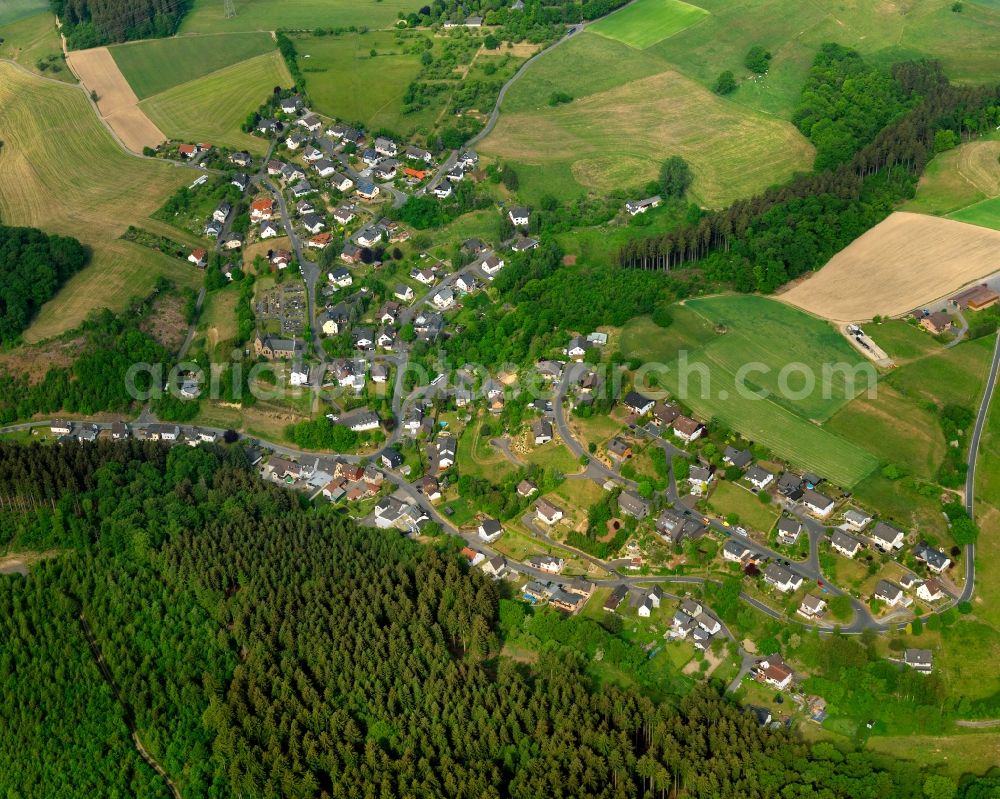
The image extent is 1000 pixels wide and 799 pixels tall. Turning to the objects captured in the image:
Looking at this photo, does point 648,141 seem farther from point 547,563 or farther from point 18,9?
point 18,9

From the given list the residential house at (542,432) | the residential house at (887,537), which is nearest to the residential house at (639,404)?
the residential house at (542,432)

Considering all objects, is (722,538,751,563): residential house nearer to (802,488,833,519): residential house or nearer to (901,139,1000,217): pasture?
(802,488,833,519): residential house

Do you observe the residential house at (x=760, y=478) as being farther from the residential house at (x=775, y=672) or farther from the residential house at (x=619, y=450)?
the residential house at (x=775, y=672)

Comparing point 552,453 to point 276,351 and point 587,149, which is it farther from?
point 587,149

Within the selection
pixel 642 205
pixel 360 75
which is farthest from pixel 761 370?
pixel 360 75

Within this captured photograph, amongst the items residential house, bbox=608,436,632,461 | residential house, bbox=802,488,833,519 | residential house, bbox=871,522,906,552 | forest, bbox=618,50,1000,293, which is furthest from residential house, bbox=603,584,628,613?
forest, bbox=618,50,1000,293

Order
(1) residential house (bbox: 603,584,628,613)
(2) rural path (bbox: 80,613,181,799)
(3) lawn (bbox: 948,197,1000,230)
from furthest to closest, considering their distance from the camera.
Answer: (3) lawn (bbox: 948,197,1000,230) → (1) residential house (bbox: 603,584,628,613) → (2) rural path (bbox: 80,613,181,799)

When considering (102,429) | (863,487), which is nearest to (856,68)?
(863,487)
